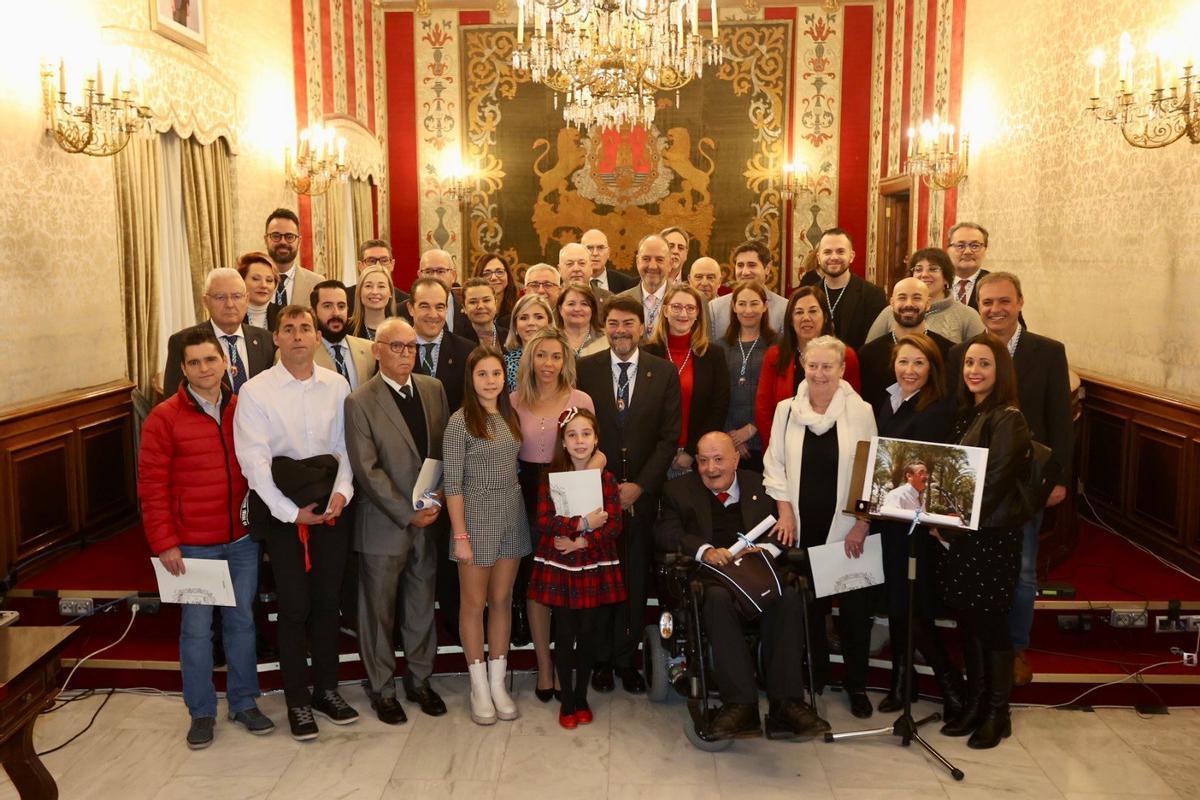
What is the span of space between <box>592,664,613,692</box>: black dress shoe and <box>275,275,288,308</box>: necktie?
272cm

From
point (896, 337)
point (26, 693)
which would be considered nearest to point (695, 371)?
point (896, 337)

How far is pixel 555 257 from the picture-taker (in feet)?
37.0

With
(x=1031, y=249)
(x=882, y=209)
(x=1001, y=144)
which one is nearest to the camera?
(x=1031, y=249)

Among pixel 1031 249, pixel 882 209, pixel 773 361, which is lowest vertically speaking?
pixel 773 361

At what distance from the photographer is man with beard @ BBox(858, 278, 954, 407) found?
13.8 feet

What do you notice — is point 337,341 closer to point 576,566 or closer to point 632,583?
point 576,566

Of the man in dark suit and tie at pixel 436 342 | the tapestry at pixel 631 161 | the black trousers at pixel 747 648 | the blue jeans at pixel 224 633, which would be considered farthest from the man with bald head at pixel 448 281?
the tapestry at pixel 631 161

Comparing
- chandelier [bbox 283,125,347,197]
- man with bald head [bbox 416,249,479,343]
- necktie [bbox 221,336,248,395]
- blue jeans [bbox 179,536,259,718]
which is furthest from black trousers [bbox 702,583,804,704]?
chandelier [bbox 283,125,347,197]

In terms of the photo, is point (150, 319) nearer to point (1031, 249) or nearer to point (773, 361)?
point (773, 361)

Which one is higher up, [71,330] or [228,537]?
[71,330]

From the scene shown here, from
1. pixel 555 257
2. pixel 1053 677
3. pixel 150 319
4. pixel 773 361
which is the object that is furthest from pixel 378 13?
pixel 1053 677

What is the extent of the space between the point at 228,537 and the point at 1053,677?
3446mm

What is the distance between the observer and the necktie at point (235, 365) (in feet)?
13.6

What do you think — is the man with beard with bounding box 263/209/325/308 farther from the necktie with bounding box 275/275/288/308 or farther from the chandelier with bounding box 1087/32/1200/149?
the chandelier with bounding box 1087/32/1200/149
